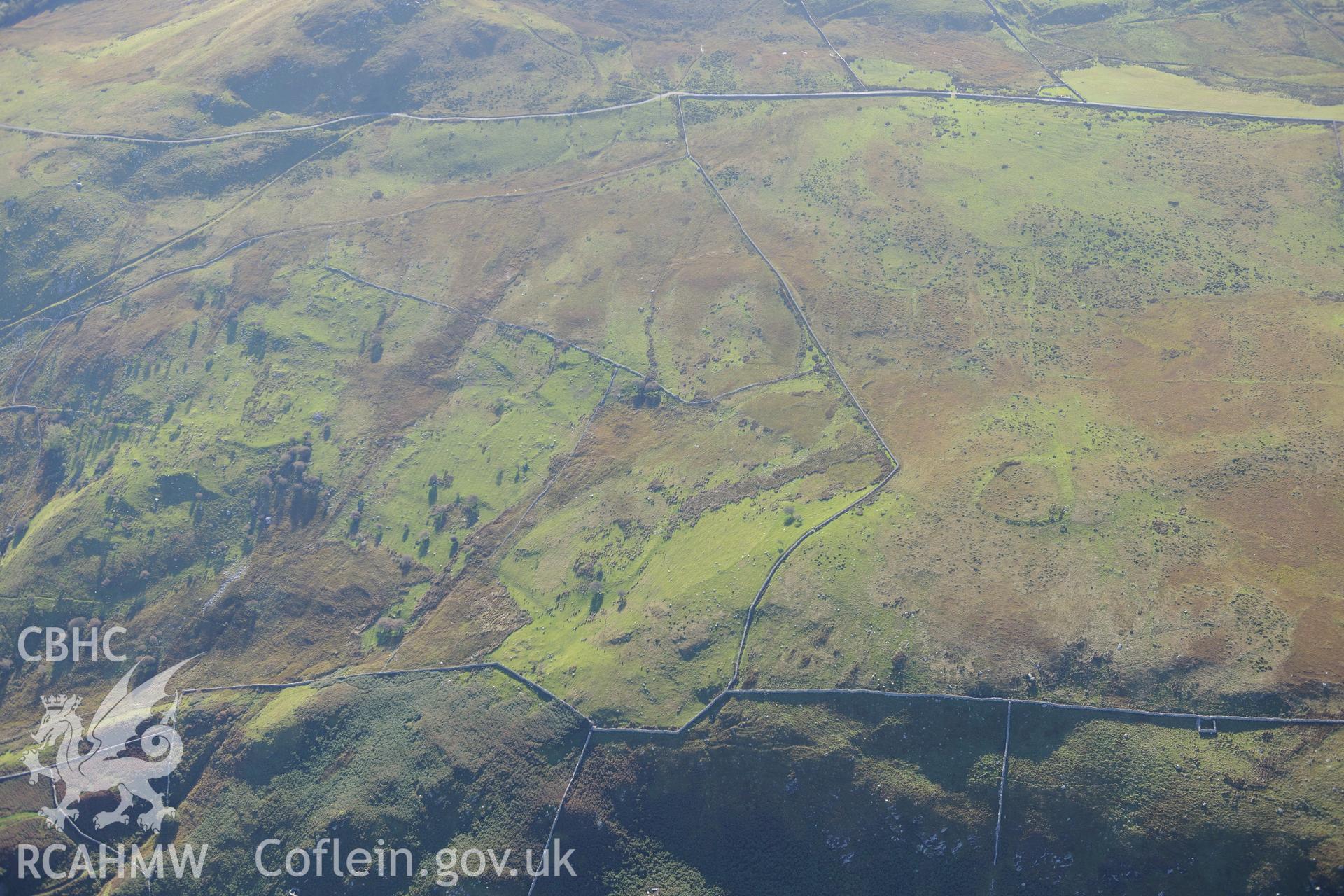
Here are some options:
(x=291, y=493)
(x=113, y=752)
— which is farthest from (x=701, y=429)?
(x=113, y=752)

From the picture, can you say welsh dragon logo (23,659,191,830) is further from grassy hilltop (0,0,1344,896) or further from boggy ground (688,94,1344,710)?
boggy ground (688,94,1344,710)

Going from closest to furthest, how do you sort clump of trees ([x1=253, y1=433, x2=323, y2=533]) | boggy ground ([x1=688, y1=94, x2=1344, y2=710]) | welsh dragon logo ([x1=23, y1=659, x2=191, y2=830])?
boggy ground ([x1=688, y1=94, x2=1344, y2=710]), welsh dragon logo ([x1=23, y1=659, x2=191, y2=830]), clump of trees ([x1=253, y1=433, x2=323, y2=533])

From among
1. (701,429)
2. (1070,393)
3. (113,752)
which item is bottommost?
(113,752)

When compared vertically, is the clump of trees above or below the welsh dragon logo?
above

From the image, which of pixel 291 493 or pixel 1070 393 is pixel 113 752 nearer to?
pixel 291 493

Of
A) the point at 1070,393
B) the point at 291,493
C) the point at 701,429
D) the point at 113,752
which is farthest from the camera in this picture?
the point at 291,493

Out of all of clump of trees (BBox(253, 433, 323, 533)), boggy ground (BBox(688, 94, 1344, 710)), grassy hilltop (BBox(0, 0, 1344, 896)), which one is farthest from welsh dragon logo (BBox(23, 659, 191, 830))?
boggy ground (BBox(688, 94, 1344, 710))

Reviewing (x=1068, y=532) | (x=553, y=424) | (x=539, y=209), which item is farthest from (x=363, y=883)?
(x=539, y=209)

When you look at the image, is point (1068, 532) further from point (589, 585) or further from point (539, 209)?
point (539, 209)

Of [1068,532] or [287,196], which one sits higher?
[287,196]
